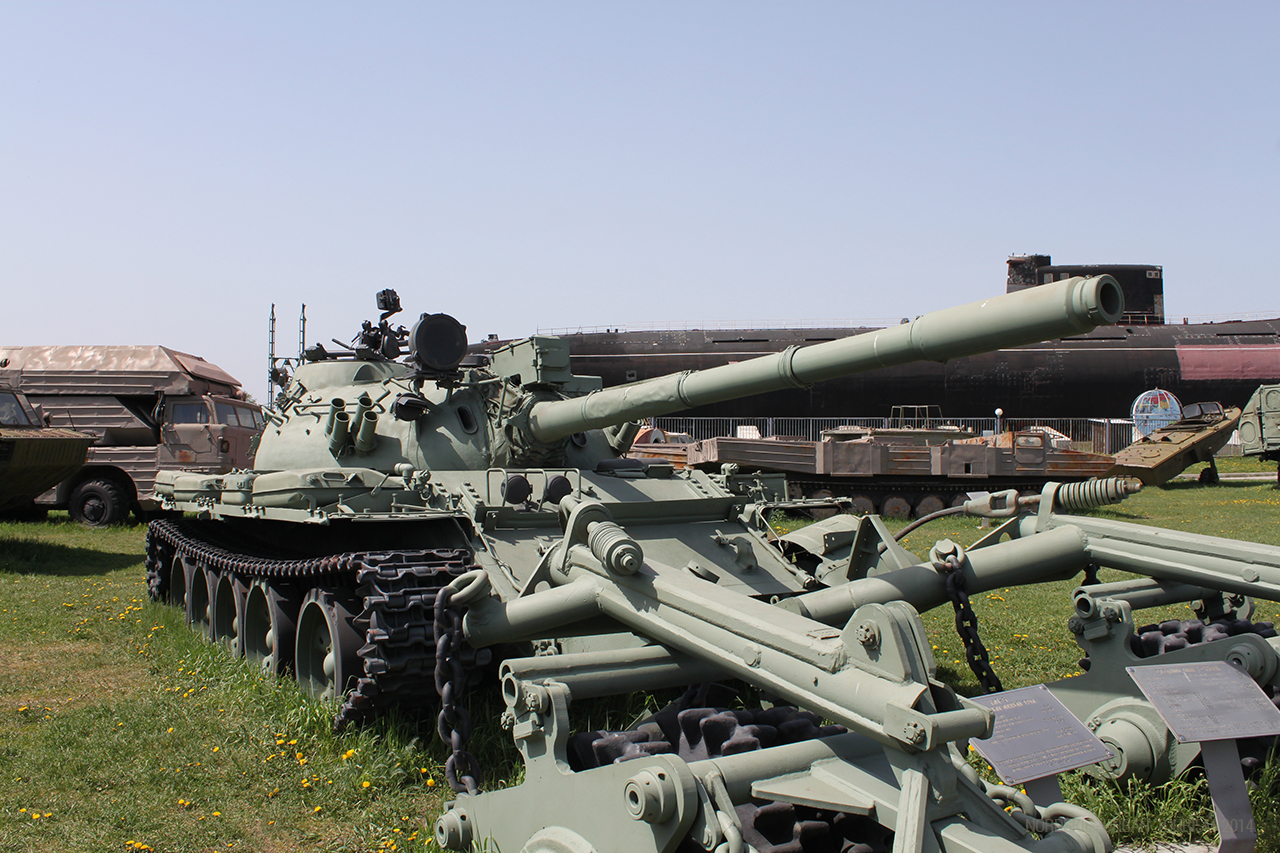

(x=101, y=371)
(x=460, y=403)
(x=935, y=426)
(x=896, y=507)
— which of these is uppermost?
(x=101, y=371)

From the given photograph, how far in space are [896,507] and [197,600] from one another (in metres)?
14.1

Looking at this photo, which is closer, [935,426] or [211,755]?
[211,755]

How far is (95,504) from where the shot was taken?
18422mm

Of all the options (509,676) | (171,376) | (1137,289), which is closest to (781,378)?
(509,676)

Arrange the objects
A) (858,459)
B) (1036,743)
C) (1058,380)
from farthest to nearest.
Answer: (1058,380), (858,459), (1036,743)

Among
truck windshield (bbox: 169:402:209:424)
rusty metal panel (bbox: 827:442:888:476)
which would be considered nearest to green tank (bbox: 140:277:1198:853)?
truck windshield (bbox: 169:402:209:424)

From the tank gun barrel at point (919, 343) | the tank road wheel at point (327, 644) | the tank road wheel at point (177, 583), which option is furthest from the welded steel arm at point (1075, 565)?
the tank road wheel at point (177, 583)

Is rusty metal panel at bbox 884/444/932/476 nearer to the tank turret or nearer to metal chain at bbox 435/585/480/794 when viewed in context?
the tank turret

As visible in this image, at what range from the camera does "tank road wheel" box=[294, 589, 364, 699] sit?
5926 mm

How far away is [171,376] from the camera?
66.2ft

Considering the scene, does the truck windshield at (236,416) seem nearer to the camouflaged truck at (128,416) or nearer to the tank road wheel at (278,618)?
the camouflaged truck at (128,416)

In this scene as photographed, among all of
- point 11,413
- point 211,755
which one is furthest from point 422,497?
point 11,413

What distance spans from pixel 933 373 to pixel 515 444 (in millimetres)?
27935

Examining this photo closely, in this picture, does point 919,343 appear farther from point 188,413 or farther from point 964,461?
point 188,413
